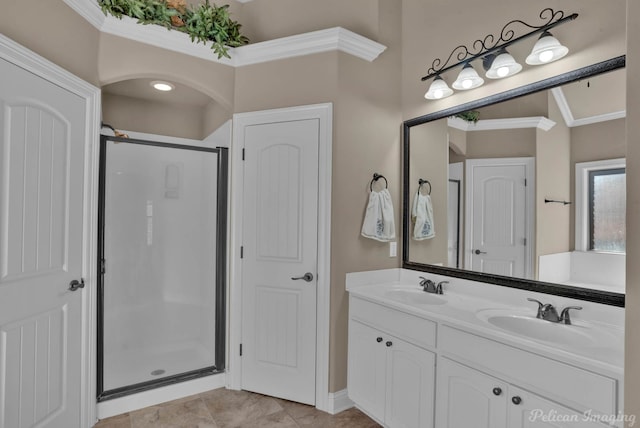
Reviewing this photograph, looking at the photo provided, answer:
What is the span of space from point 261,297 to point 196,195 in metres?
0.98

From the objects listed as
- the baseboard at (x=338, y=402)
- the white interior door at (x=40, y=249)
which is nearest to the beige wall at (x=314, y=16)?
the white interior door at (x=40, y=249)

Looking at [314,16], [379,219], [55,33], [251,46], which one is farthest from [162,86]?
[379,219]

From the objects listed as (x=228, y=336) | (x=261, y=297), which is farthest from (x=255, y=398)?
(x=261, y=297)

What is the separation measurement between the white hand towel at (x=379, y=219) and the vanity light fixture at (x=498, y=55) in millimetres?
777

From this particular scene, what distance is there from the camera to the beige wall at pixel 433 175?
2.46 meters

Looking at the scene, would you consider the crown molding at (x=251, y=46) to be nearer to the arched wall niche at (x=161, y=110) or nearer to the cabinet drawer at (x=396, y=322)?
the arched wall niche at (x=161, y=110)

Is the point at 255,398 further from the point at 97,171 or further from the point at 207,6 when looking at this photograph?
the point at 207,6

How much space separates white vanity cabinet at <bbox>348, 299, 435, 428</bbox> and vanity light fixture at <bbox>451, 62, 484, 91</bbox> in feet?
4.81

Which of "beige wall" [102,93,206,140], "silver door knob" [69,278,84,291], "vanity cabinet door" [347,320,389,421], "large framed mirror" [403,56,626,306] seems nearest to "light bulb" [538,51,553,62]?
"large framed mirror" [403,56,626,306]

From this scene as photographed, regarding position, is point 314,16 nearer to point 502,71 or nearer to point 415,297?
point 502,71

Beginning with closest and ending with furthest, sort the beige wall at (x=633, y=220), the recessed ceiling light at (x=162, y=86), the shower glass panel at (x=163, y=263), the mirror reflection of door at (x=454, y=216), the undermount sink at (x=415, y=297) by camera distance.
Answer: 1. the beige wall at (x=633, y=220)
2. the undermount sink at (x=415, y=297)
3. the mirror reflection of door at (x=454, y=216)
4. the shower glass panel at (x=163, y=263)
5. the recessed ceiling light at (x=162, y=86)

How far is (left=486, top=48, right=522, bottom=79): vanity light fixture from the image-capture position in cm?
198

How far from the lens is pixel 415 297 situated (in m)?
2.35

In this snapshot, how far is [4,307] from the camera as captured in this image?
5.27 feet
